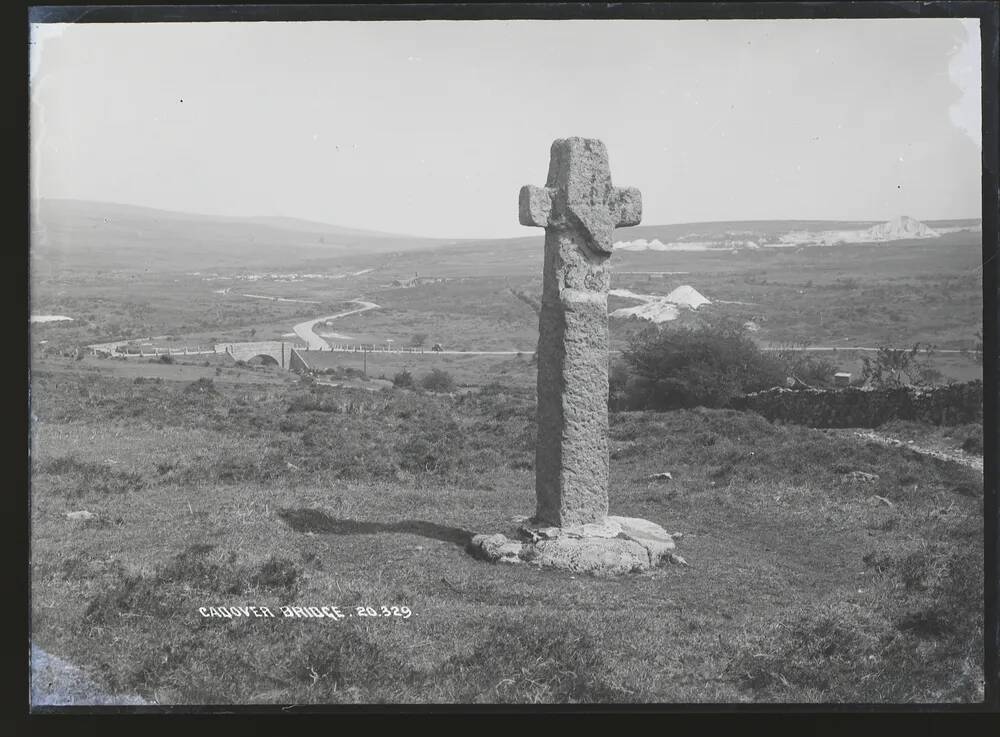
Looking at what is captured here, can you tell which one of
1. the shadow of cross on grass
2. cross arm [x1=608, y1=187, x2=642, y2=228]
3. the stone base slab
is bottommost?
the shadow of cross on grass

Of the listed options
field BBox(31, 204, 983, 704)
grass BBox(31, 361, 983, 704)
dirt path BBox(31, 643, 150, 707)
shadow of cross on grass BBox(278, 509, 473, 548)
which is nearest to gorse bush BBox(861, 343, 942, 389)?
field BBox(31, 204, 983, 704)

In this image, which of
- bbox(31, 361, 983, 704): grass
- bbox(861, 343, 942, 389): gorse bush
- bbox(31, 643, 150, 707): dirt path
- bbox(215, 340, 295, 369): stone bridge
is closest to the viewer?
bbox(31, 643, 150, 707): dirt path

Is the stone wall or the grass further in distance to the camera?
the stone wall

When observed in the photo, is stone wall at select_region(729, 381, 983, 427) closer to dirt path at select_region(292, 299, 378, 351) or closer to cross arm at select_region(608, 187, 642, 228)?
cross arm at select_region(608, 187, 642, 228)

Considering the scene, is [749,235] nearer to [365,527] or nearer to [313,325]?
[313,325]

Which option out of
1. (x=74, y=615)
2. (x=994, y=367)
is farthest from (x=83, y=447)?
(x=994, y=367)

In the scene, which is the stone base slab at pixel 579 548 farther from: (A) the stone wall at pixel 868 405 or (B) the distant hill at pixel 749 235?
(B) the distant hill at pixel 749 235
